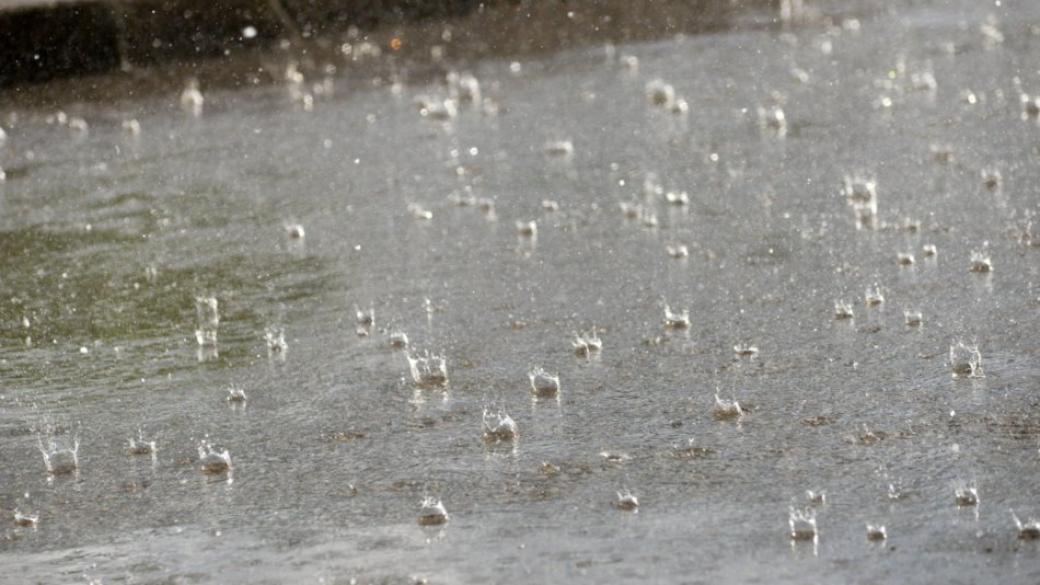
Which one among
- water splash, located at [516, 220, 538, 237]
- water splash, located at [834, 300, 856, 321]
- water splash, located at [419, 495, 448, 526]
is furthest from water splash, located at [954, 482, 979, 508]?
water splash, located at [516, 220, 538, 237]

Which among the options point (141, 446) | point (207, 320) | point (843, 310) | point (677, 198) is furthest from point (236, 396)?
point (677, 198)

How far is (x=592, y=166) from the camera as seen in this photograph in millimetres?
9484

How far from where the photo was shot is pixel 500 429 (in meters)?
5.70

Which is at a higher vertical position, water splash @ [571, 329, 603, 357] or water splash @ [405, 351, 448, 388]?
water splash @ [571, 329, 603, 357]

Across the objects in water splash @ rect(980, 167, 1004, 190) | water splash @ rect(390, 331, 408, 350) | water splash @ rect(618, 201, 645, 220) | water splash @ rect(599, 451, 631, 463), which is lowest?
water splash @ rect(599, 451, 631, 463)

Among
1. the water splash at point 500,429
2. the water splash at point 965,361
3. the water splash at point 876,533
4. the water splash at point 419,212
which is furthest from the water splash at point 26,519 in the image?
the water splash at point 419,212

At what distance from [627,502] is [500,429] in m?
0.80

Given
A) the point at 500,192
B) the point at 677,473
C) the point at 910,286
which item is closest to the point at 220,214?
the point at 500,192

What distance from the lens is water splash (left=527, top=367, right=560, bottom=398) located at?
610cm

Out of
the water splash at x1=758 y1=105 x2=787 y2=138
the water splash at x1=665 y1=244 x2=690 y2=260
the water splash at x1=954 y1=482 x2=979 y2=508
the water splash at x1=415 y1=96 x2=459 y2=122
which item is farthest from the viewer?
the water splash at x1=415 y1=96 x2=459 y2=122

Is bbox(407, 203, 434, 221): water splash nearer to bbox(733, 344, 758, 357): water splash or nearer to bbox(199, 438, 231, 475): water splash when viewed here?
bbox(733, 344, 758, 357): water splash

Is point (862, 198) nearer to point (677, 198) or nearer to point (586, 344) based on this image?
point (677, 198)

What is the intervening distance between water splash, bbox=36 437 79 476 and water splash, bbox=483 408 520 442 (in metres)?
1.18

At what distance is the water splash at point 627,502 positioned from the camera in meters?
4.95
